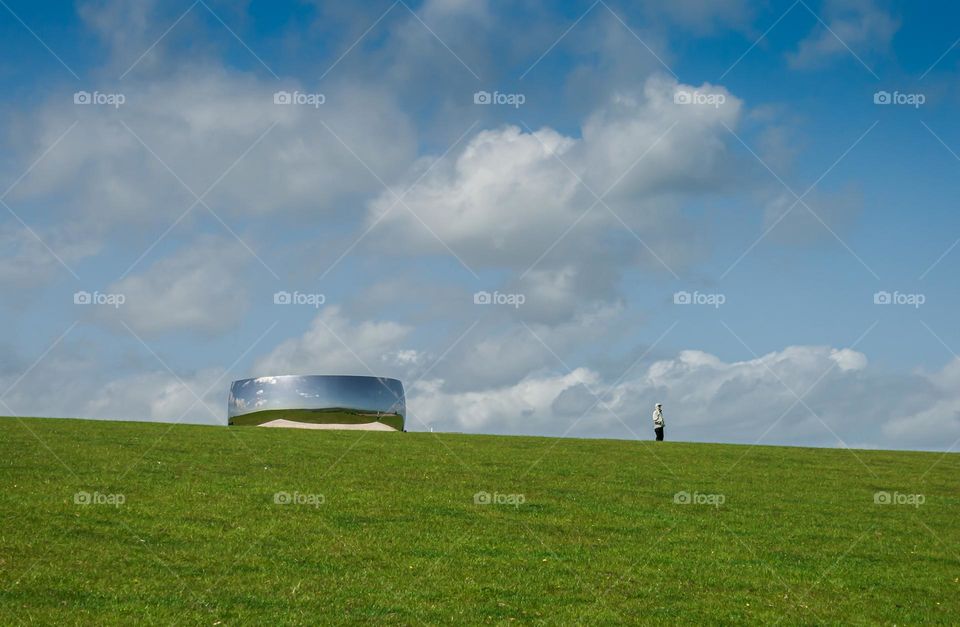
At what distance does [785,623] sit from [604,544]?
5.54 meters

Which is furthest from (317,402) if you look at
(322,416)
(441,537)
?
(441,537)

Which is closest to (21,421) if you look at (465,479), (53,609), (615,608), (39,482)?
(39,482)

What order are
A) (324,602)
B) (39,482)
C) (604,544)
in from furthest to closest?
1. (39,482)
2. (604,544)
3. (324,602)

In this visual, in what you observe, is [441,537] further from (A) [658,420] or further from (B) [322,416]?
(B) [322,416]

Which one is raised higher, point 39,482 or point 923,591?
point 39,482

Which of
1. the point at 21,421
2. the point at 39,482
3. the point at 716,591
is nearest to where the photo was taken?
the point at 716,591

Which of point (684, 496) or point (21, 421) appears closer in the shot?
point (684, 496)

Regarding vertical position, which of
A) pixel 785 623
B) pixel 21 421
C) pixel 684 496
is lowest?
pixel 785 623

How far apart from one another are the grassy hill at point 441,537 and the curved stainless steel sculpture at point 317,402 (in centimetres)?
2675

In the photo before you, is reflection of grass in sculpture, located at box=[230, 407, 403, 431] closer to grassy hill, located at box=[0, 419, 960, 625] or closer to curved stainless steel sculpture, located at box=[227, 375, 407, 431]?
curved stainless steel sculpture, located at box=[227, 375, 407, 431]

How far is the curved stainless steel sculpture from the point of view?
204ft

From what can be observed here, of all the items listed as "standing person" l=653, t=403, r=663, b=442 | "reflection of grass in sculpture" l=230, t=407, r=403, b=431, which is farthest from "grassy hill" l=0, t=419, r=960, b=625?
"reflection of grass in sculpture" l=230, t=407, r=403, b=431

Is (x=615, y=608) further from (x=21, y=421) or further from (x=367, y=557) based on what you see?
(x=21, y=421)

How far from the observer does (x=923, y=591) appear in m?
19.7
